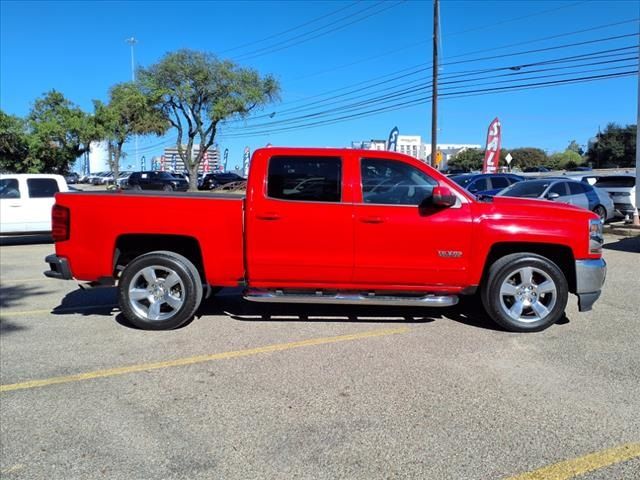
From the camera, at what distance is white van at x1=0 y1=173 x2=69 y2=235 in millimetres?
13141

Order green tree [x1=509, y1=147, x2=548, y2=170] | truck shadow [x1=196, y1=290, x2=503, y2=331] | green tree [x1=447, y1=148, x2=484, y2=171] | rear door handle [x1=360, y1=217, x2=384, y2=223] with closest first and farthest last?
rear door handle [x1=360, y1=217, x2=384, y2=223] → truck shadow [x1=196, y1=290, x2=503, y2=331] → green tree [x1=447, y1=148, x2=484, y2=171] → green tree [x1=509, y1=147, x2=548, y2=170]

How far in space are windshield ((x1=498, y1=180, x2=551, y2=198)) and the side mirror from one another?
929 cm

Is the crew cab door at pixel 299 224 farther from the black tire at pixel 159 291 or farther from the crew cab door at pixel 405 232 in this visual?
the black tire at pixel 159 291

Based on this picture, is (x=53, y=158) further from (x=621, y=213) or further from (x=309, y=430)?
(x=309, y=430)

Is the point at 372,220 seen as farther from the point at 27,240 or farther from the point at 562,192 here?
the point at 27,240

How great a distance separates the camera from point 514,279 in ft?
18.3

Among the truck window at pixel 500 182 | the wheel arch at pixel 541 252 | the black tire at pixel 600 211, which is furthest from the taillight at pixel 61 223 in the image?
the truck window at pixel 500 182

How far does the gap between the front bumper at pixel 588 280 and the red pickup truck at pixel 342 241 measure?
0.01m

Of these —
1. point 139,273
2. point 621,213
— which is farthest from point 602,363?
point 621,213

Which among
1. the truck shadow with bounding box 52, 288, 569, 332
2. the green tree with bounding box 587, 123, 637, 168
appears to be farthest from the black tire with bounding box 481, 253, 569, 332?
the green tree with bounding box 587, 123, 637, 168

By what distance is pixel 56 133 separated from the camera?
28859mm

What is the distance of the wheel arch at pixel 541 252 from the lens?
5588mm

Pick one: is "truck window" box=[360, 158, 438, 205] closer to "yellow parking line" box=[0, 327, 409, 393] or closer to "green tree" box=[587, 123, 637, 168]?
"yellow parking line" box=[0, 327, 409, 393]

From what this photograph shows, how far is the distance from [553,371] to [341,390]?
1.84 m
